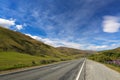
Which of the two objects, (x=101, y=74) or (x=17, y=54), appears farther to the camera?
(x=17, y=54)

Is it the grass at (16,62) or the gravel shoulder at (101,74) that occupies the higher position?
the grass at (16,62)

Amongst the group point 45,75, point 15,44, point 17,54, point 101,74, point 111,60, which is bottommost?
point 101,74

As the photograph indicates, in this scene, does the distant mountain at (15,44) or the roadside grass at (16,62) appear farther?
the distant mountain at (15,44)

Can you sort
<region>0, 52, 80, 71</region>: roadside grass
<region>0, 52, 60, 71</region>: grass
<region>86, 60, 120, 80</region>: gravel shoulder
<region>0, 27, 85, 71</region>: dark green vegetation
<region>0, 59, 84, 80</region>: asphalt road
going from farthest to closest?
<region>0, 27, 85, 71</region>: dark green vegetation → <region>0, 52, 60, 71</region>: grass → <region>0, 52, 80, 71</region>: roadside grass → <region>86, 60, 120, 80</region>: gravel shoulder → <region>0, 59, 84, 80</region>: asphalt road

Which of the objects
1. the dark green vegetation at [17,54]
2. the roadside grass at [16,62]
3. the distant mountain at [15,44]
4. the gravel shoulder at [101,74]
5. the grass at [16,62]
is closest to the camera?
the gravel shoulder at [101,74]

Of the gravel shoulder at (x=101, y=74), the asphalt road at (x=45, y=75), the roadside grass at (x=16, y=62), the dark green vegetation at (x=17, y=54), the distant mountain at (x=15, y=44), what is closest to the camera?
the asphalt road at (x=45, y=75)

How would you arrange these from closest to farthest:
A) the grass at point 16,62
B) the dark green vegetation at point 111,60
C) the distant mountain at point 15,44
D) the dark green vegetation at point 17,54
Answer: the grass at point 16,62 < the dark green vegetation at point 111,60 < the dark green vegetation at point 17,54 < the distant mountain at point 15,44

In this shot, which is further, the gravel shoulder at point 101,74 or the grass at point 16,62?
the grass at point 16,62

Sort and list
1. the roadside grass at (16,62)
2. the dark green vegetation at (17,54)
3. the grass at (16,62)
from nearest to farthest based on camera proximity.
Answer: the roadside grass at (16,62), the grass at (16,62), the dark green vegetation at (17,54)

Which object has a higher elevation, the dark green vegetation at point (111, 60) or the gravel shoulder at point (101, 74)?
the dark green vegetation at point (111, 60)

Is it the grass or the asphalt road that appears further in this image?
the grass

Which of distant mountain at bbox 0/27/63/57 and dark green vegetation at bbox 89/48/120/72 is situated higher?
distant mountain at bbox 0/27/63/57

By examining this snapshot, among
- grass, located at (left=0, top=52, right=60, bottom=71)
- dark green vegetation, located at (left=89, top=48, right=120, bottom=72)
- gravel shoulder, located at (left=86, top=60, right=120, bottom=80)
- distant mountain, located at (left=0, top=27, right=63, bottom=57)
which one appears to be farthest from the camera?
distant mountain, located at (left=0, top=27, right=63, bottom=57)

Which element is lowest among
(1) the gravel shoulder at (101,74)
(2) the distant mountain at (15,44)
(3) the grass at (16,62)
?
(1) the gravel shoulder at (101,74)
